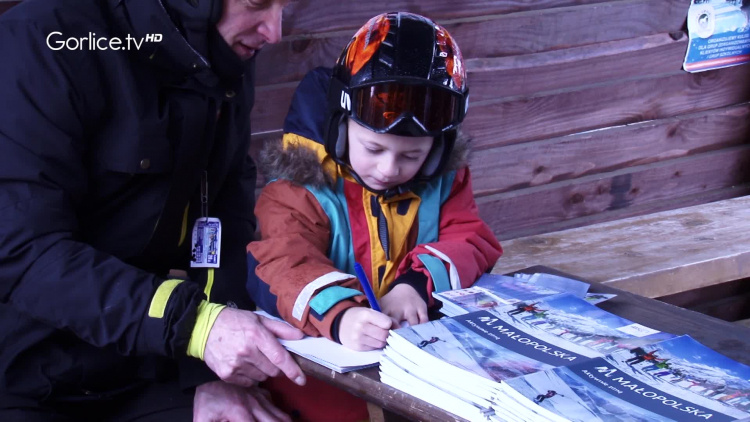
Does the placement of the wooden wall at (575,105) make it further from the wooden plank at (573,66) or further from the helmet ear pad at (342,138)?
the helmet ear pad at (342,138)

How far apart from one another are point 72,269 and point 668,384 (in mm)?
1163

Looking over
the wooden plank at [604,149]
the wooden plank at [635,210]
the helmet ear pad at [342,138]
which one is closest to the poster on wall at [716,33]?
the wooden plank at [604,149]

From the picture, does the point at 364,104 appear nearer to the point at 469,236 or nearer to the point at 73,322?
the point at 469,236

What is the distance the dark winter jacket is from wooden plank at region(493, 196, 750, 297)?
141cm

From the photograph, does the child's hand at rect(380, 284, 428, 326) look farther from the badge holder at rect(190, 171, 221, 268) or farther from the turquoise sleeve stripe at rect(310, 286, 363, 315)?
the badge holder at rect(190, 171, 221, 268)

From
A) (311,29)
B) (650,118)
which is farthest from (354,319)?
(650,118)

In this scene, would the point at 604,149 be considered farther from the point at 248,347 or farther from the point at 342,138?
the point at 248,347

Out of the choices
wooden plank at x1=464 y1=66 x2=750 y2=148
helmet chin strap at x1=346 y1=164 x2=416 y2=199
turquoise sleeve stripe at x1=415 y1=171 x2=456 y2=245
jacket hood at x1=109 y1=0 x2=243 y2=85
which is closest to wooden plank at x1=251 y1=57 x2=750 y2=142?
wooden plank at x1=464 y1=66 x2=750 y2=148

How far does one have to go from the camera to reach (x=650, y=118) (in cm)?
414

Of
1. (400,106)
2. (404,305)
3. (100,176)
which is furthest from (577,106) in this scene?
(100,176)

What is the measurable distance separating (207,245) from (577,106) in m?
2.11

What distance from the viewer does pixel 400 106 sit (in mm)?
2033

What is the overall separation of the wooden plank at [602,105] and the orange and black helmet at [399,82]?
141 centimetres

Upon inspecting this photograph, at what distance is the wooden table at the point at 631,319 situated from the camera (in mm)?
1565
